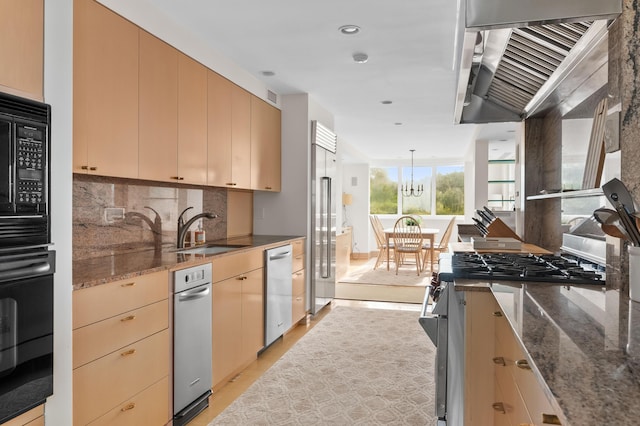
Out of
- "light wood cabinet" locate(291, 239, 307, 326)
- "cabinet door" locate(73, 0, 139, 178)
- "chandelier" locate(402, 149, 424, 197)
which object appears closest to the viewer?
"cabinet door" locate(73, 0, 139, 178)

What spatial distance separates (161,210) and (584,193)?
2.62m

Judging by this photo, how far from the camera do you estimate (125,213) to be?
2.81 m

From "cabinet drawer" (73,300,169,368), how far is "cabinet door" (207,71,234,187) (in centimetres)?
134

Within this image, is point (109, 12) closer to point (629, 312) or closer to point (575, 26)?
point (575, 26)

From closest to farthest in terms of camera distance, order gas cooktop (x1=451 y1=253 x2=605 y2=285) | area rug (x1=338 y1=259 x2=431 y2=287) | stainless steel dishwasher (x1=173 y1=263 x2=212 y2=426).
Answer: gas cooktop (x1=451 y1=253 x2=605 y2=285), stainless steel dishwasher (x1=173 y1=263 x2=212 y2=426), area rug (x1=338 y1=259 x2=431 y2=287)

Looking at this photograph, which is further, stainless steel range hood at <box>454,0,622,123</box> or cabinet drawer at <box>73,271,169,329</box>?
cabinet drawer at <box>73,271,169,329</box>

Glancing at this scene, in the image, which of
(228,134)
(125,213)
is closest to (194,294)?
(125,213)

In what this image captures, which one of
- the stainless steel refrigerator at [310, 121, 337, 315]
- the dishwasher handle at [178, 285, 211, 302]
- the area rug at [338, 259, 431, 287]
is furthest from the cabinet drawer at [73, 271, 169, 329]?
the area rug at [338, 259, 431, 287]

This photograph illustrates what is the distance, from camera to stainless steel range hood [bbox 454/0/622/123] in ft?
4.61

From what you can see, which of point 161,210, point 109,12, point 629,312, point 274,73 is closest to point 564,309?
point 629,312

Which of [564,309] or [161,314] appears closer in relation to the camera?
[564,309]

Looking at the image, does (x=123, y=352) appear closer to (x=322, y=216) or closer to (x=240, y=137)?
(x=240, y=137)

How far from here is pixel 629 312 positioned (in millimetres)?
1215

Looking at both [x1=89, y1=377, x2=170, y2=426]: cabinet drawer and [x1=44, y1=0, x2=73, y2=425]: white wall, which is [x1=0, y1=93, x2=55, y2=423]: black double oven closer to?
[x1=44, y1=0, x2=73, y2=425]: white wall
